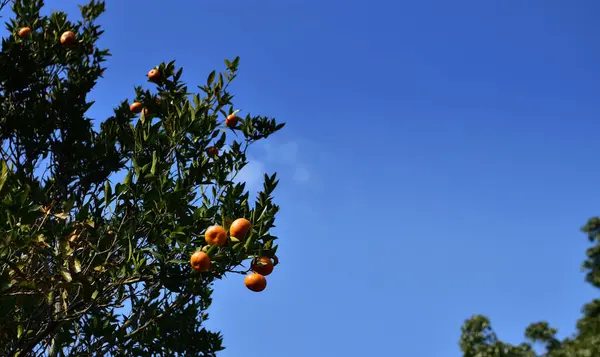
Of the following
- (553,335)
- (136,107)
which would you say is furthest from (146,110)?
(553,335)

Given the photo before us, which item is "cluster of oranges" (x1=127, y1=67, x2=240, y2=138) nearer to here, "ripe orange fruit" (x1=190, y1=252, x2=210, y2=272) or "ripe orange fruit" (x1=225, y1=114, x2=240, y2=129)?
"ripe orange fruit" (x1=225, y1=114, x2=240, y2=129)

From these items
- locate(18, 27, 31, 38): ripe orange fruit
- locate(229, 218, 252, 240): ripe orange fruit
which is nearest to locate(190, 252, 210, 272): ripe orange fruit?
locate(229, 218, 252, 240): ripe orange fruit

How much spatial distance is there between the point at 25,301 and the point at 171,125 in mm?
2170

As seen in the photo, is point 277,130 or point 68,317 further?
point 277,130

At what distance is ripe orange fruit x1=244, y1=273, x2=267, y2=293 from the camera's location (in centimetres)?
404

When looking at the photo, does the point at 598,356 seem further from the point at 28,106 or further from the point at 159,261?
the point at 28,106

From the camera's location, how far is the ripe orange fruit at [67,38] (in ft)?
23.1

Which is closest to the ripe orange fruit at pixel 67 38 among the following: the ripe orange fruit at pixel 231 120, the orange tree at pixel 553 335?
the ripe orange fruit at pixel 231 120

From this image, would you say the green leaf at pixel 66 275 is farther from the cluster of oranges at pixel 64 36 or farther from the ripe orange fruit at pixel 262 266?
the cluster of oranges at pixel 64 36

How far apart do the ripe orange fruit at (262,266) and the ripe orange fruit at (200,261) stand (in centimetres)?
46

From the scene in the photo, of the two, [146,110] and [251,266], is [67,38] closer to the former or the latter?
[146,110]

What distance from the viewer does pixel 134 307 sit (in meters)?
5.24

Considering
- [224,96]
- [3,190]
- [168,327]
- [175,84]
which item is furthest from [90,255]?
[175,84]

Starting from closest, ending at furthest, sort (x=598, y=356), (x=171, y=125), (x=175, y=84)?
(x=171, y=125), (x=175, y=84), (x=598, y=356)
